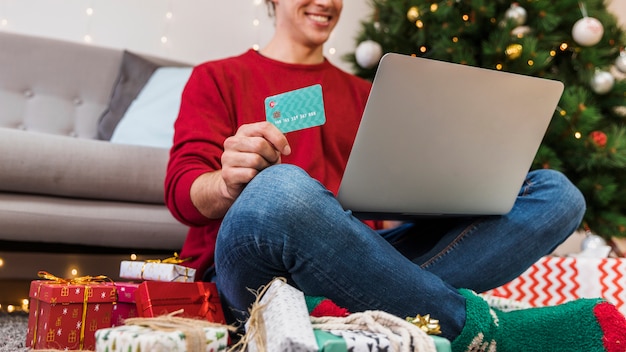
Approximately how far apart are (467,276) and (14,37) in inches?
65.7

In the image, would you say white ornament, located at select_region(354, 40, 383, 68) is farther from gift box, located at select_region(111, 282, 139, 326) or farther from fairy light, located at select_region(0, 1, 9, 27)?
gift box, located at select_region(111, 282, 139, 326)

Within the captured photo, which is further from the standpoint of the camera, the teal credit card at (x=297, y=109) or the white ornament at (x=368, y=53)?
the white ornament at (x=368, y=53)

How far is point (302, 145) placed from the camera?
1.21 metres

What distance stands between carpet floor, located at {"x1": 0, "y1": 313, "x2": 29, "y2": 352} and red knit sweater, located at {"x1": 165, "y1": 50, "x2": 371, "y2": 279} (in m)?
0.32

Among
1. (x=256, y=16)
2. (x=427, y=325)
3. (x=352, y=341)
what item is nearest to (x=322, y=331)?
(x=352, y=341)

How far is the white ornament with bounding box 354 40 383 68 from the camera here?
7.04 ft

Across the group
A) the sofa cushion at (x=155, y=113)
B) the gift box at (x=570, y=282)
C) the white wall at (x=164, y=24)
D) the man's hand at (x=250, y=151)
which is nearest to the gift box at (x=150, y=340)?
the man's hand at (x=250, y=151)

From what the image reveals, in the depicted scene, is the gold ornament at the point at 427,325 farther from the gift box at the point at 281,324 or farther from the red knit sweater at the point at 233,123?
the red knit sweater at the point at 233,123

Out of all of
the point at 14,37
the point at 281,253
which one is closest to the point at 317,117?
the point at 281,253

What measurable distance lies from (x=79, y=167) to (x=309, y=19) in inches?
25.8

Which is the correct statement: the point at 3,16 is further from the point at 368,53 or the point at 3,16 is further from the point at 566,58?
the point at 566,58

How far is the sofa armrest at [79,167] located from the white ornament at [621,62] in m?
1.43

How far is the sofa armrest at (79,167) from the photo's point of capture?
4.85 ft

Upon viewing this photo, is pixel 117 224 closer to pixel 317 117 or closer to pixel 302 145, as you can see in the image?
pixel 302 145
